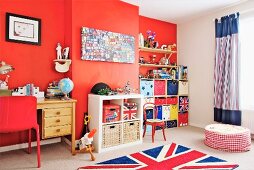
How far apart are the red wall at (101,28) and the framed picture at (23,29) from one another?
0.55 metres

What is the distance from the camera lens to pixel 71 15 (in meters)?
2.89

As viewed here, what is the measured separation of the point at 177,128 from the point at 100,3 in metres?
2.89

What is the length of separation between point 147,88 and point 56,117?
6.25ft

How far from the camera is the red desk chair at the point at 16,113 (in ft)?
6.55

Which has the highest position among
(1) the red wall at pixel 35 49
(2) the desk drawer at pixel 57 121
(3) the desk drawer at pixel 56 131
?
(1) the red wall at pixel 35 49

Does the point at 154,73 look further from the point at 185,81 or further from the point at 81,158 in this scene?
the point at 81,158

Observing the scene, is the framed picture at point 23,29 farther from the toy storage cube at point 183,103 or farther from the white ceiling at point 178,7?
the toy storage cube at point 183,103

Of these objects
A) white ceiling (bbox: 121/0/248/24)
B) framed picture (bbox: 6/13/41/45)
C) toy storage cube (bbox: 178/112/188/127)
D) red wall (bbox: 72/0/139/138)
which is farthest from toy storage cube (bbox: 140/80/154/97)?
framed picture (bbox: 6/13/41/45)

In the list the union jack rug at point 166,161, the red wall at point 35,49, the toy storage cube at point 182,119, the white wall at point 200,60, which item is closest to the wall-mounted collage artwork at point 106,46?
the red wall at point 35,49

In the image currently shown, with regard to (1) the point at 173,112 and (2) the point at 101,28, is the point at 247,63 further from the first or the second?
(2) the point at 101,28

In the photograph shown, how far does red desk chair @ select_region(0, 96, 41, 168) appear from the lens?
1995 mm

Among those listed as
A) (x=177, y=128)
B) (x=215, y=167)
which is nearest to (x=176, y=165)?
(x=215, y=167)

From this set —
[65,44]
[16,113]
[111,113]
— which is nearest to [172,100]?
[111,113]

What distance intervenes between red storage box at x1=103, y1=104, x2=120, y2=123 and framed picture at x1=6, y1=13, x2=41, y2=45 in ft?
4.68
